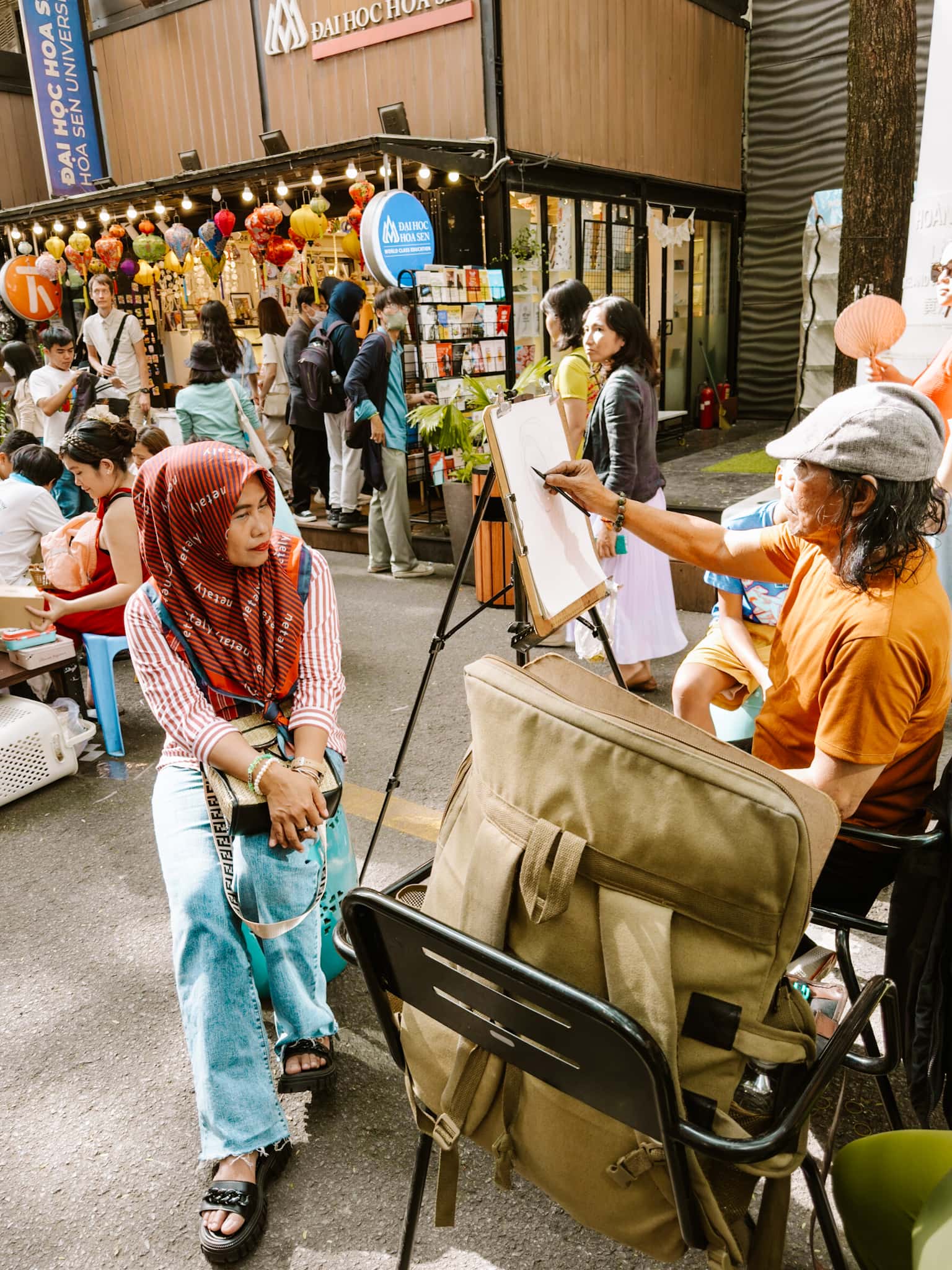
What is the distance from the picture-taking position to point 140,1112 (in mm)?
2197

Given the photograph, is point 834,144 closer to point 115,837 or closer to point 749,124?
point 749,124

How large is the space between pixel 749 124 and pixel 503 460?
12.1 metres

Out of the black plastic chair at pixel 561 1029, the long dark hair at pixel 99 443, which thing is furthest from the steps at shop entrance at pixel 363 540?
the black plastic chair at pixel 561 1029

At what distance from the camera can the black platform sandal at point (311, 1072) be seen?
7.06ft

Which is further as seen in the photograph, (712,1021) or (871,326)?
(871,326)

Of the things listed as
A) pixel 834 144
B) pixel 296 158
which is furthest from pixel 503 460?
pixel 834 144

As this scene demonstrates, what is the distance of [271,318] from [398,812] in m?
6.73

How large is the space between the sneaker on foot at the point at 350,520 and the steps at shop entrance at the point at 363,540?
0.07 metres

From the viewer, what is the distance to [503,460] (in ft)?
8.00

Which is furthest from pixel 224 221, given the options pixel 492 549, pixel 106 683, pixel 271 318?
pixel 106 683

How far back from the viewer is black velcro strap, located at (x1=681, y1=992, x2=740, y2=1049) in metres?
1.10

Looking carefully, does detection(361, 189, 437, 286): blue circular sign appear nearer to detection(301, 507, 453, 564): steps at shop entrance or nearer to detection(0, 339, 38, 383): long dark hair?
detection(301, 507, 453, 564): steps at shop entrance

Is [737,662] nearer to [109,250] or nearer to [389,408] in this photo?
[389,408]

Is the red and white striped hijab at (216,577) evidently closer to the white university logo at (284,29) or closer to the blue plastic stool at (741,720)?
the blue plastic stool at (741,720)
